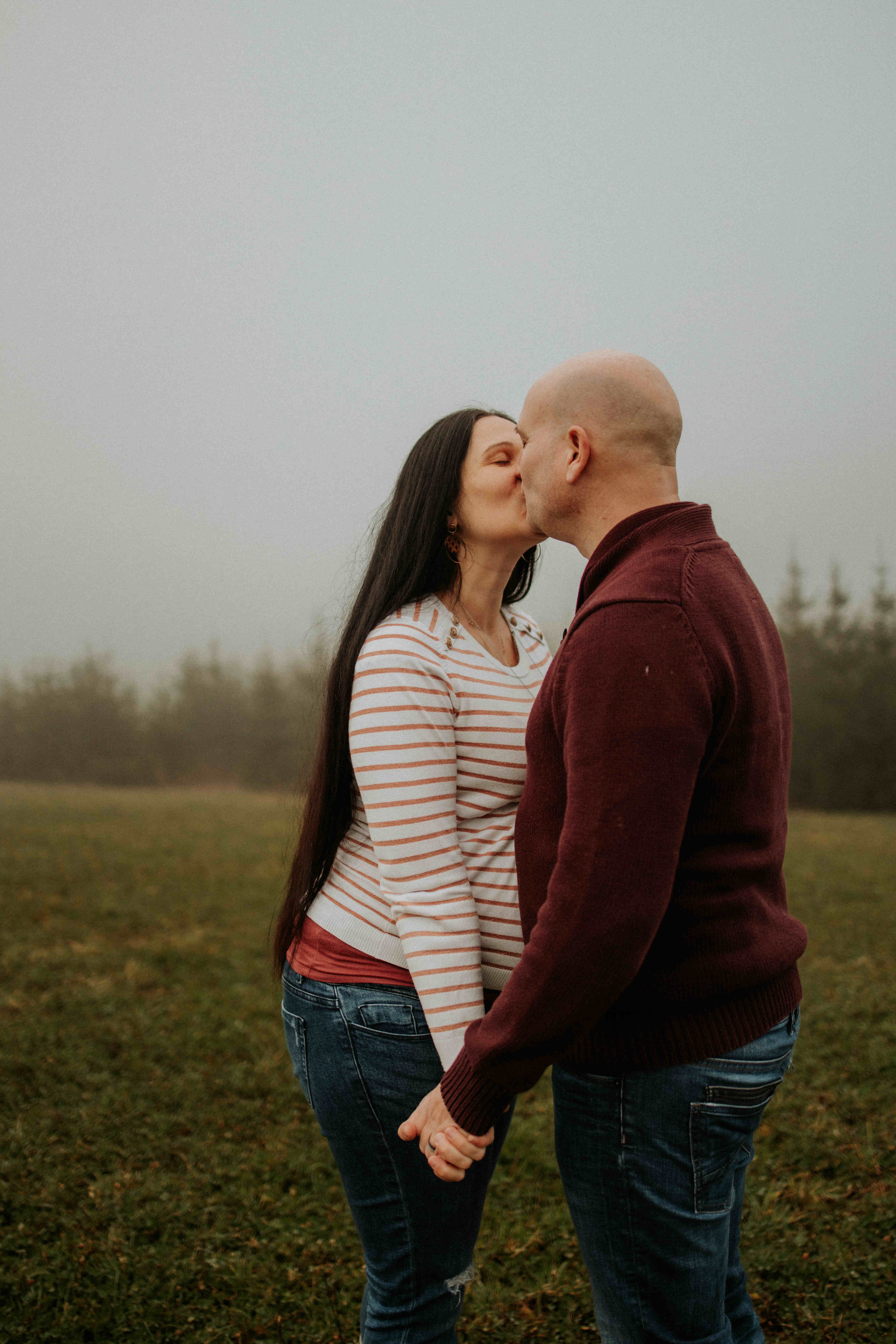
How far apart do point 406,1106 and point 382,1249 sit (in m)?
0.27

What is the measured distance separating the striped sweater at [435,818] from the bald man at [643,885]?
145mm

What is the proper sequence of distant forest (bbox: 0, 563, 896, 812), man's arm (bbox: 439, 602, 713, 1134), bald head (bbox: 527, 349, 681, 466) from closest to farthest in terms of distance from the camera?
1. man's arm (bbox: 439, 602, 713, 1134)
2. bald head (bbox: 527, 349, 681, 466)
3. distant forest (bbox: 0, 563, 896, 812)

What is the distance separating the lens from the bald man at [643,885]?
108 cm

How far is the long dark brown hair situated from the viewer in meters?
1.58

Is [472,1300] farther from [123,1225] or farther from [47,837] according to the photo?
[47,837]

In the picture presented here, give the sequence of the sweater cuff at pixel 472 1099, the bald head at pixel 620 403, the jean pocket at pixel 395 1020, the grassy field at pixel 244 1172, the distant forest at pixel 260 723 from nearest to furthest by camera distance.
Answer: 1. the sweater cuff at pixel 472 1099
2. the bald head at pixel 620 403
3. the jean pocket at pixel 395 1020
4. the grassy field at pixel 244 1172
5. the distant forest at pixel 260 723

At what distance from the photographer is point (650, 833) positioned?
1.07 m

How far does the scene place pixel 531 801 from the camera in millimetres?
1269

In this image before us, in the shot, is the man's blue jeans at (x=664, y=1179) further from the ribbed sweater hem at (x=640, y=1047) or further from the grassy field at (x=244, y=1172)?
the grassy field at (x=244, y=1172)

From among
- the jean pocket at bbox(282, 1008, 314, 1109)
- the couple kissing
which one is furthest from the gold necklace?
the jean pocket at bbox(282, 1008, 314, 1109)

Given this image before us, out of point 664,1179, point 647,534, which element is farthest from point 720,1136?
point 647,534

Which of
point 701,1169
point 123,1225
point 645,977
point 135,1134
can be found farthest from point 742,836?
point 135,1134

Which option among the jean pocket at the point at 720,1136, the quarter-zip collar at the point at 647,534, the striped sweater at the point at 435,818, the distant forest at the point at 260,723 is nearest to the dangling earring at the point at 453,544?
the striped sweater at the point at 435,818

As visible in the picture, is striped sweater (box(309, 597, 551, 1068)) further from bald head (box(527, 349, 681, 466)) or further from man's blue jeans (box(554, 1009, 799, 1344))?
bald head (box(527, 349, 681, 466))
